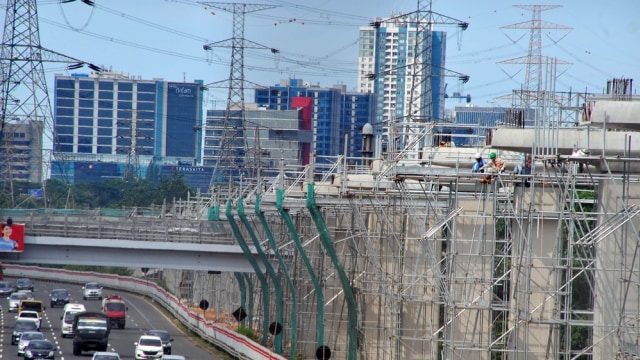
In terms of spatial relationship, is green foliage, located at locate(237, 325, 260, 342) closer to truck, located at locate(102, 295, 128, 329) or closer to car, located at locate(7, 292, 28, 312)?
truck, located at locate(102, 295, 128, 329)

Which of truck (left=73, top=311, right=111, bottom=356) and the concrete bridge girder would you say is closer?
truck (left=73, top=311, right=111, bottom=356)

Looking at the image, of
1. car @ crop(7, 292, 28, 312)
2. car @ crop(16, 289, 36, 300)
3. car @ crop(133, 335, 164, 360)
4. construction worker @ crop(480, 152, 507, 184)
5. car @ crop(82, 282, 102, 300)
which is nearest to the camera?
construction worker @ crop(480, 152, 507, 184)

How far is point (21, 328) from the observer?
60719 millimetres

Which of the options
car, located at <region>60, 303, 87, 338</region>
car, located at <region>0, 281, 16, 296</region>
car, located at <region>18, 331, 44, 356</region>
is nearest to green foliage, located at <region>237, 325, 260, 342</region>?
car, located at <region>60, 303, 87, 338</region>

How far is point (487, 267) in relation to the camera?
39438 millimetres

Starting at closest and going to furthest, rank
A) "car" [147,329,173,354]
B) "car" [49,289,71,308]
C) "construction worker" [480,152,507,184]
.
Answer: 1. "construction worker" [480,152,507,184]
2. "car" [147,329,173,354]
3. "car" [49,289,71,308]

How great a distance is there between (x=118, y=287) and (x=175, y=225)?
45.9m

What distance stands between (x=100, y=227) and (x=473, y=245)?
21.6m

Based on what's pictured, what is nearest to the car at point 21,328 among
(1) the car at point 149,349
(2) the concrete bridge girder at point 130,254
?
(2) the concrete bridge girder at point 130,254

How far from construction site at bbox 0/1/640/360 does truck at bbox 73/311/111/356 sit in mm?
4692

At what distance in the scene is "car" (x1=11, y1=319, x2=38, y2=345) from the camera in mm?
59866

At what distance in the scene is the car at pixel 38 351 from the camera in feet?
160

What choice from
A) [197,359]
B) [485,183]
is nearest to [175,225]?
[197,359]

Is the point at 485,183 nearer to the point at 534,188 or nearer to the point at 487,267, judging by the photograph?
the point at 534,188
